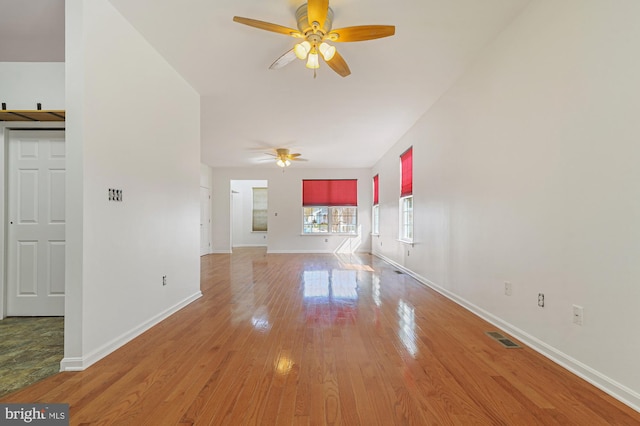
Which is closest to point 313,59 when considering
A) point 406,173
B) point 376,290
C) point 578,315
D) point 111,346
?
point 578,315

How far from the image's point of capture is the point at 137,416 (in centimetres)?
156

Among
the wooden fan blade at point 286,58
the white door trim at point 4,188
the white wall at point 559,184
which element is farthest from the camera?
the white door trim at point 4,188

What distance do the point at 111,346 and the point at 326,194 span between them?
815 cm

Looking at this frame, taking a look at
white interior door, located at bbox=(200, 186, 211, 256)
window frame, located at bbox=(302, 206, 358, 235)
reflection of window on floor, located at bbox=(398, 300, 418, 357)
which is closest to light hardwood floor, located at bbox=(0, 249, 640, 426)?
reflection of window on floor, located at bbox=(398, 300, 418, 357)

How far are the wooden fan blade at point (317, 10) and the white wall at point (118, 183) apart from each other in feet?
5.44

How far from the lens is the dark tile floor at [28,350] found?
6.35 ft

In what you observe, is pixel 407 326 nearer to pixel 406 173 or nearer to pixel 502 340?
pixel 502 340

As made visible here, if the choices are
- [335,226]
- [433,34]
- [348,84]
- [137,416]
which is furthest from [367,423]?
[335,226]

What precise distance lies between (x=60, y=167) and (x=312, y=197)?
741cm

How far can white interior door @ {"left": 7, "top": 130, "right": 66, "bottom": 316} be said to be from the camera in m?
3.10

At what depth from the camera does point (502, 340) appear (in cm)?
253

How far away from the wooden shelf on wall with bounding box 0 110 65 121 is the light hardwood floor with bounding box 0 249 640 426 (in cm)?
227

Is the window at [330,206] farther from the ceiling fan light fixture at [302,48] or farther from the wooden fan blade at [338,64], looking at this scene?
the ceiling fan light fixture at [302,48]

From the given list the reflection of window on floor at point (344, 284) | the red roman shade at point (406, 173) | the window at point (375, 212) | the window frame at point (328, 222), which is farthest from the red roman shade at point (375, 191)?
the reflection of window on floor at point (344, 284)
